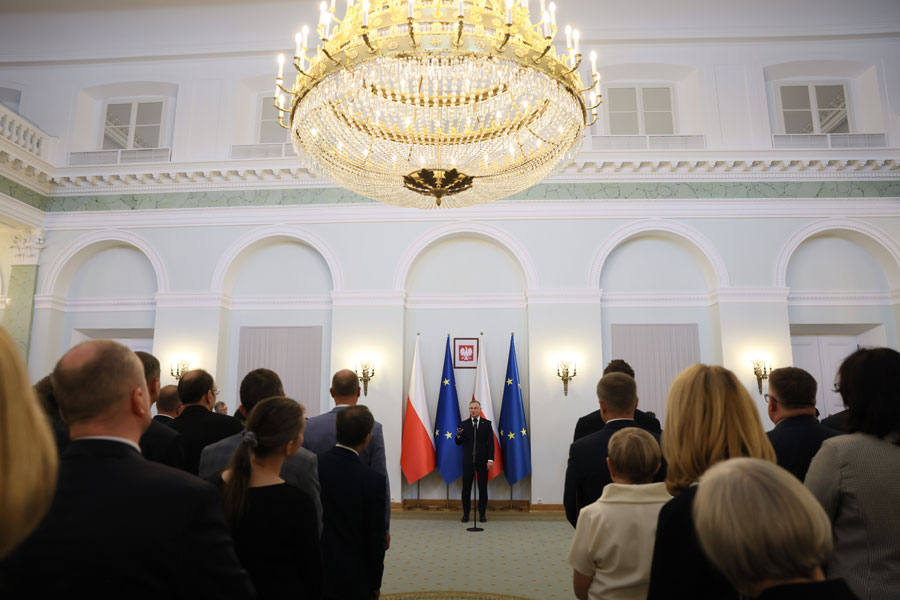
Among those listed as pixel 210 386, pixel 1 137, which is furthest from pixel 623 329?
pixel 1 137

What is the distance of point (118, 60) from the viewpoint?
10555mm

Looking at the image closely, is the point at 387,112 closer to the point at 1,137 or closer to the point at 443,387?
the point at 443,387

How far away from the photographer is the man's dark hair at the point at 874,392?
2.01 meters

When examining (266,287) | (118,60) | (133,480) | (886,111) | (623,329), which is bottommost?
(133,480)

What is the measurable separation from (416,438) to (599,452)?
20.1ft

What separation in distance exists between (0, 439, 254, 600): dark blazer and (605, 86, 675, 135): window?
9.99 metres

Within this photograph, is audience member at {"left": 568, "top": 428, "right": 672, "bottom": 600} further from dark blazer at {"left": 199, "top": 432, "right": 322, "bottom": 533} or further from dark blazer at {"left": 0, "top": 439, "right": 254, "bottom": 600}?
dark blazer at {"left": 0, "top": 439, "right": 254, "bottom": 600}

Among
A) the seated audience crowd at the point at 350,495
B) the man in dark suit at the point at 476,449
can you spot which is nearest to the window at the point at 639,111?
the man in dark suit at the point at 476,449

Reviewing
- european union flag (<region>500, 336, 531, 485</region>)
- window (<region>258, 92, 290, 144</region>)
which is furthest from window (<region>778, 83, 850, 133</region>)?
window (<region>258, 92, 290, 144</region>)

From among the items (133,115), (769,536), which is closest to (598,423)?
(769,536)

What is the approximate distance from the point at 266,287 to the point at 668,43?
7.71 meters

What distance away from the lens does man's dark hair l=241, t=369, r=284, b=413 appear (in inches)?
124

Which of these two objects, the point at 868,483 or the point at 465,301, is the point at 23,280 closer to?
the point at 465,301

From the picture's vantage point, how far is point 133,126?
1080 cm
